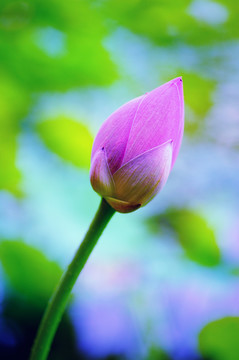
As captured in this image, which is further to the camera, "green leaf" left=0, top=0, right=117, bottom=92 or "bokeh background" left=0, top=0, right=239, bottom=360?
"green leaf" left=0, top=0, right=117, bottom=92

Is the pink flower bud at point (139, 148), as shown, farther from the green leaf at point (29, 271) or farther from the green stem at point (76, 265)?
the green leaf at point (29, 271)

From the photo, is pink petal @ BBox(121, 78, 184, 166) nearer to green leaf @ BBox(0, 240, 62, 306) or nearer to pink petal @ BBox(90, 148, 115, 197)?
pink petal @ BBox(90, 148, 115, 197)

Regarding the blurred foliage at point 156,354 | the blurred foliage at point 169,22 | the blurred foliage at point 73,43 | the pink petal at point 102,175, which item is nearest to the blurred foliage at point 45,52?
the blurred foliage at point 73,43

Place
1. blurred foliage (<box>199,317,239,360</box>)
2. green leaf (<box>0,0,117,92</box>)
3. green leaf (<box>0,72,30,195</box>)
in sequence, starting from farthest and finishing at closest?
green leaf (<box>0,0,117,92</box>), green leaf (<box>0,72,30,195</box>), blurred foliage (<box>199,317,239,360</box>)

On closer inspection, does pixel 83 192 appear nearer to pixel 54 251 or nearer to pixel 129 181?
pixel 54 251

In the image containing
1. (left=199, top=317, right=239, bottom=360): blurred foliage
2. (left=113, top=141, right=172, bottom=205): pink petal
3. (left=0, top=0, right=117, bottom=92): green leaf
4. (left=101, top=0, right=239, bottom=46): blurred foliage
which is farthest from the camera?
(left=101, top=0, right=239, bottom=46): blurred foliage

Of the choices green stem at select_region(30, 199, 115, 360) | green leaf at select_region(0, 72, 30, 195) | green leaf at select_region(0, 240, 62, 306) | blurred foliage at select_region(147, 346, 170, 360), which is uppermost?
green stem at select_region(30, 199, 115, 360)

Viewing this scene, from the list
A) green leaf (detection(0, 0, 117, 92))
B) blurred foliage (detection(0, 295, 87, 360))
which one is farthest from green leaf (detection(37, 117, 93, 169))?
blurred foliage (detection(0, 295, 87, 360))
